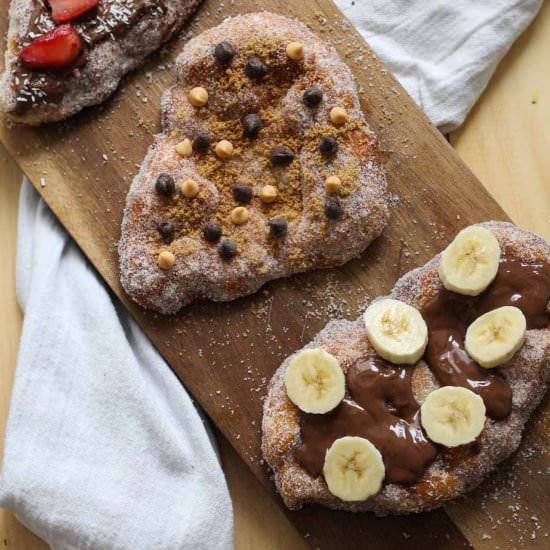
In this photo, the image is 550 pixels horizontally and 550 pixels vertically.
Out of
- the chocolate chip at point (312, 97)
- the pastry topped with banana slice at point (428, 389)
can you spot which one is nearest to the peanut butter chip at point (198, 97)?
the chocolate chip at point (312, 97)

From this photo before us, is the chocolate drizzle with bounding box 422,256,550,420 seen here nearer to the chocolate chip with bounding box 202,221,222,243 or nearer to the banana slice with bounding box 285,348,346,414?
the banana slice with bounding box 285,348,346,414

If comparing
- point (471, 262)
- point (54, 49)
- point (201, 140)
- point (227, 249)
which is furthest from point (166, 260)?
point (471, 262)

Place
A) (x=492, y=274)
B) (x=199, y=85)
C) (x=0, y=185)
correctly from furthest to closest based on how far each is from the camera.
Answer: (x=0, y=185) → (x=199, y=85) → (x=492, y=274)

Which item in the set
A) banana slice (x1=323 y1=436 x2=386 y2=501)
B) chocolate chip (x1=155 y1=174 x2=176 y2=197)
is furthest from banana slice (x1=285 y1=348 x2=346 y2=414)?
chocolate chip (x1=155 y1=174 x2=176 y2=197)

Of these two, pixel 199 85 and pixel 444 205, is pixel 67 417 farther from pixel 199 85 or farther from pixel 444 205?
pixel 444 205

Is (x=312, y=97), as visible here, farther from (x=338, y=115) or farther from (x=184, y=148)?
(x=184, y=148)

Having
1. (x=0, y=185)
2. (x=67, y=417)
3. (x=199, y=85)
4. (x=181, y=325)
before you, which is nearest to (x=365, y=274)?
(x=181, y=325)

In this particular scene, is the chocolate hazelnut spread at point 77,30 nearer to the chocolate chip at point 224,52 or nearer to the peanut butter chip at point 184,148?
the chocolate chip at point 224,52
